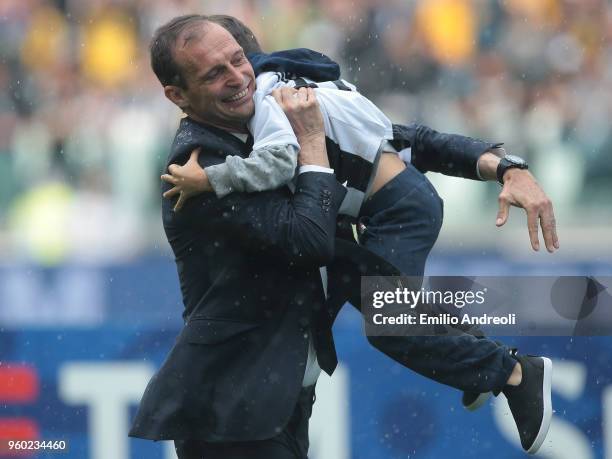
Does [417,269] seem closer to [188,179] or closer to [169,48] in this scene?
[188,179]

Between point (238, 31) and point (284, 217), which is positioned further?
point (238, 31)

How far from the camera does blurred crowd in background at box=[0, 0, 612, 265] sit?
610 centimetres

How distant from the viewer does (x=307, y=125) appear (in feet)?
9.94

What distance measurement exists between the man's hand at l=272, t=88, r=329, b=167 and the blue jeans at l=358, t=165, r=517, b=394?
0.76ft

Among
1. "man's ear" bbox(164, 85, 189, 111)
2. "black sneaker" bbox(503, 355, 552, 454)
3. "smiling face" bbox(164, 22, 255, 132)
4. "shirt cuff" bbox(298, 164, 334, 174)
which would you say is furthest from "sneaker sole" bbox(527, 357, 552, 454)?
"man's ear" bbox(164, 85, 189, 111)

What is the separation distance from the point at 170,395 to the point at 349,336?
2.02 metres

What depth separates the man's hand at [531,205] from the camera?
9.75 feet

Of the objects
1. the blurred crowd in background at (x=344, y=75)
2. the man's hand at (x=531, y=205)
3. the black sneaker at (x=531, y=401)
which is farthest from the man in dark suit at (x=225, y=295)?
the blurred crowd in background at (x=344, y=75)

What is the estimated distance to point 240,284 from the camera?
303 centimetres

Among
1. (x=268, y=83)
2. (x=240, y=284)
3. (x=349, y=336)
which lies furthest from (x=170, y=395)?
(x=349, y=336)

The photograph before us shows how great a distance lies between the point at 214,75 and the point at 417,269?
0.69 metres

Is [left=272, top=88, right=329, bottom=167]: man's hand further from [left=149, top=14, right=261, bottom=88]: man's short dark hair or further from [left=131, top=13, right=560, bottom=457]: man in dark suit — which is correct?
[left=149, top=14, right=261, bottom=88]: man's short dark hair
